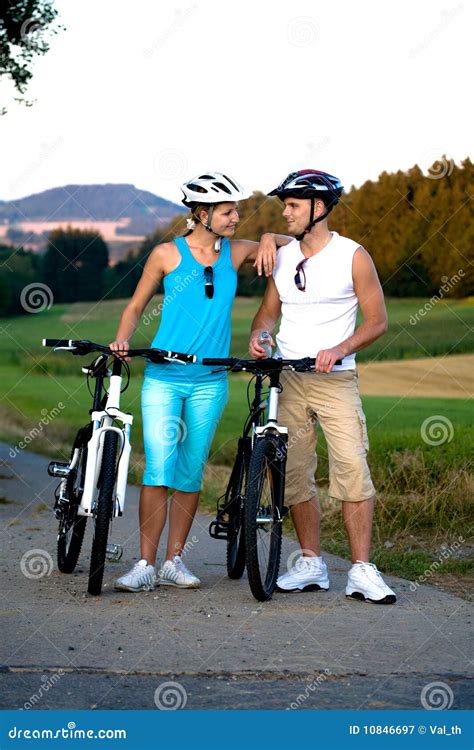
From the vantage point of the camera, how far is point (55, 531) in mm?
8875

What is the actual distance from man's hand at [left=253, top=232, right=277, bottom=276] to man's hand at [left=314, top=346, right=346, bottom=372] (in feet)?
1.80

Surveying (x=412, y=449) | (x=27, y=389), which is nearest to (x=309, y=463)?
(x=412, y=449)

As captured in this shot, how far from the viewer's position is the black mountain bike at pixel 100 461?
6.21 m

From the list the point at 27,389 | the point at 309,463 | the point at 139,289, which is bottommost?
the point at 27,389

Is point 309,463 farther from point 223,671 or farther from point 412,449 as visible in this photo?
point 412,449

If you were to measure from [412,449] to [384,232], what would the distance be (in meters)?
3.74

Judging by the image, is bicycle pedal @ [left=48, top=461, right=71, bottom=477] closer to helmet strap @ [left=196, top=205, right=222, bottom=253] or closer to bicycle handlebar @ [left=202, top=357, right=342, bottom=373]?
bicycle handlebar @ [left=202, top=357, right=342, bottom=373]

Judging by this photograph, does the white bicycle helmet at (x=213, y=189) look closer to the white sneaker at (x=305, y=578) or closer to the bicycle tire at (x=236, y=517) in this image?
the bicycle tire at (x=236, y=517)

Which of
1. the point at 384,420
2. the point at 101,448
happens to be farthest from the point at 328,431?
the point at 384,420

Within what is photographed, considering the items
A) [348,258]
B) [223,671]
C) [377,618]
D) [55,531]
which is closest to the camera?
[223,671]

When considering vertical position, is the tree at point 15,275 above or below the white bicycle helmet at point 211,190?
→ below

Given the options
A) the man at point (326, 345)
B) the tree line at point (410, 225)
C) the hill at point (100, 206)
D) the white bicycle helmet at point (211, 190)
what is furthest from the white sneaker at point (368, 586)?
the hill at point (100, 206)

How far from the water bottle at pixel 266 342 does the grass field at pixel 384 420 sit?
5.67 ft

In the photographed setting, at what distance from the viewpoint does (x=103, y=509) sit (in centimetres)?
616
